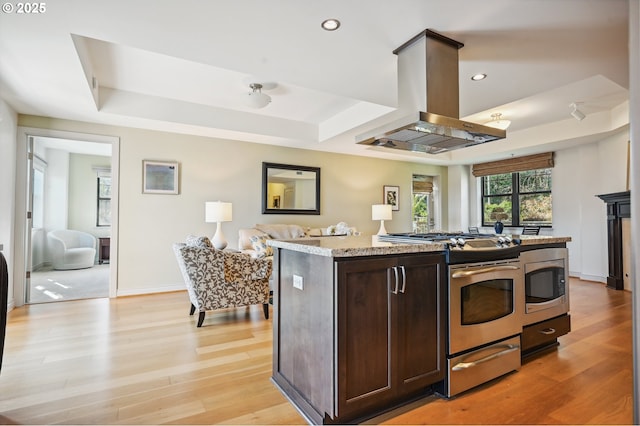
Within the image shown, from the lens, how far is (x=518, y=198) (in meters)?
6.66

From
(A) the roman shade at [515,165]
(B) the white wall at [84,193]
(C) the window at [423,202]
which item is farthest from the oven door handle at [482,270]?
(B) the white wall at [84,193]

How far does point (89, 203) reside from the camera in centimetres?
761

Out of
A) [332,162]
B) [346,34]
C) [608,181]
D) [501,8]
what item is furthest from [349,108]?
[608,181]

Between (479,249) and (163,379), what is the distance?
2.24 m

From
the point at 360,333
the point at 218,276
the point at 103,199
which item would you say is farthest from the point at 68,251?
the point at 360,333

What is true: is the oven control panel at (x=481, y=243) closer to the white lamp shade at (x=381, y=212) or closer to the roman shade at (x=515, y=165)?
Result: the white lamp shade at (x=381, y=212)

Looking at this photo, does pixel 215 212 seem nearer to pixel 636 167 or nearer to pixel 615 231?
pixel 636 167

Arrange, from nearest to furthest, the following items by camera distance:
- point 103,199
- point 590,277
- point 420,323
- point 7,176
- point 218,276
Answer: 1. point 420,323
2. point 218,276
3. point 7,176
4. point 590,277
5. point 103,199

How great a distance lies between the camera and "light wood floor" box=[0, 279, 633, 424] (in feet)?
5.82

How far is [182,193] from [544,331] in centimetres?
466

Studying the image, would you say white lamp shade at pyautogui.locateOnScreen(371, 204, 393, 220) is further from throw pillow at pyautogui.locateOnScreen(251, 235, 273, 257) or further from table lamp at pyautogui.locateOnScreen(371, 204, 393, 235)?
throw pillow at pyautogui.locateOnScreen(251, 235, 273, 257)

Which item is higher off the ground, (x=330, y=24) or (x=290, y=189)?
(x=330, y=24)

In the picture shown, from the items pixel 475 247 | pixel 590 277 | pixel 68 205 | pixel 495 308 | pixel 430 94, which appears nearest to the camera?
pixel 475 247

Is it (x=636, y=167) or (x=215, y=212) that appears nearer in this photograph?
(x=636, y=167)
